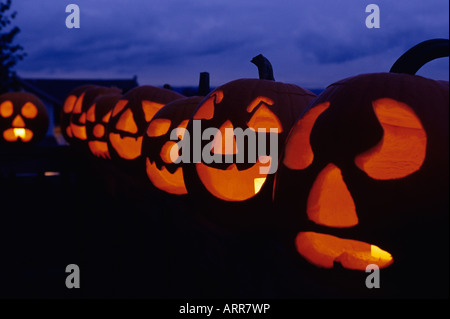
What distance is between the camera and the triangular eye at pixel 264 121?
1851 mm

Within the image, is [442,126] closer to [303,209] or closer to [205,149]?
[303,209]

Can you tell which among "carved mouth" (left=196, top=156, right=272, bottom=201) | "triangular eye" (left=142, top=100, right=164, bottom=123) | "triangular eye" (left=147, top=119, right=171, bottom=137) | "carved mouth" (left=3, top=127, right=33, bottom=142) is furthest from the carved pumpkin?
"carved mouth" (left=196, top=156, right=272, bottom=201)

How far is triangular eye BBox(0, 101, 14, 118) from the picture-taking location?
682cm

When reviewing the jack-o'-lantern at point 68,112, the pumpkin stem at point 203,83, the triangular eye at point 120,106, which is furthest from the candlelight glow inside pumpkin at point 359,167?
the jack-o'-lantern at point 68,112

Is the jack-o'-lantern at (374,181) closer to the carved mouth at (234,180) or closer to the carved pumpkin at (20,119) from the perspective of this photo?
the carved mouth at (234,180)

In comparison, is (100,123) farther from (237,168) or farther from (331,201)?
(331,201)

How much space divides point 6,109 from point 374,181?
7.20 metres

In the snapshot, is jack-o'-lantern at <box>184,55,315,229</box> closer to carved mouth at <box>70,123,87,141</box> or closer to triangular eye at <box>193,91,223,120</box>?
triangular eye at <box>193,91,223,120</box>

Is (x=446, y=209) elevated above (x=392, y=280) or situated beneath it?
elevated above

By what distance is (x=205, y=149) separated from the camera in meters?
1.95

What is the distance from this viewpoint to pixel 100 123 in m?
4.59

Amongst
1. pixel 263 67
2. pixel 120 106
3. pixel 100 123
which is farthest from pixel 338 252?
pixel 100 123
